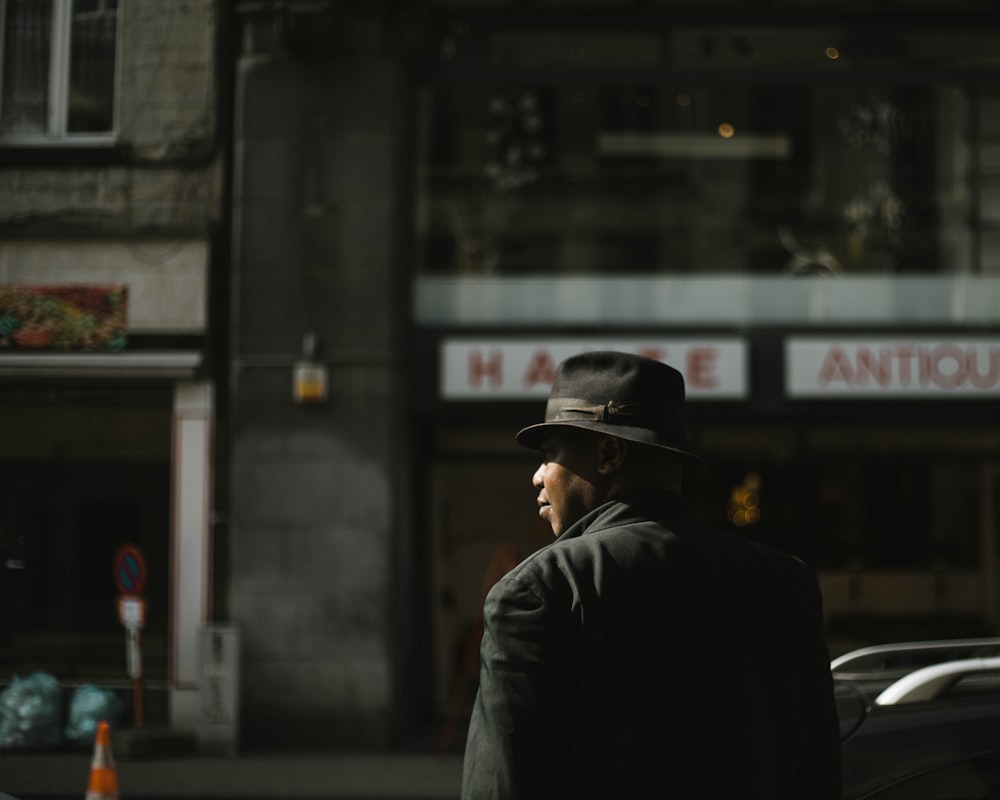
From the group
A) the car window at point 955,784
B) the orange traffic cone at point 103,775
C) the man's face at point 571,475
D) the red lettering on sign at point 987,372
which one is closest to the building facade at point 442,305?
the red lettering on sign at point 987,372

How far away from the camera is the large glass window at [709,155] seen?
12.2m

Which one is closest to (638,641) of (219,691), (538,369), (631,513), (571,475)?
(631,513)

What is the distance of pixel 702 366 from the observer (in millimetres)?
11797

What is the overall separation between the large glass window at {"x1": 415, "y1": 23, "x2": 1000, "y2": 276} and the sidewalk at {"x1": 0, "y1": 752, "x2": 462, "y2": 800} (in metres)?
4.32

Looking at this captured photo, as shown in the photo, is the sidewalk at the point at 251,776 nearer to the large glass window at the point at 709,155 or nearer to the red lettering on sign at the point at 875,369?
the large glass window at the point at 709,155

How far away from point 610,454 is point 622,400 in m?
0.10

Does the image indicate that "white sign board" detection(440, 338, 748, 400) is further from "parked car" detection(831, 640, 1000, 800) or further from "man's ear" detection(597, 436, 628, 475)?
"man's ear" detection(597, 436, 628, 475)

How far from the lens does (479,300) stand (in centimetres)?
1216

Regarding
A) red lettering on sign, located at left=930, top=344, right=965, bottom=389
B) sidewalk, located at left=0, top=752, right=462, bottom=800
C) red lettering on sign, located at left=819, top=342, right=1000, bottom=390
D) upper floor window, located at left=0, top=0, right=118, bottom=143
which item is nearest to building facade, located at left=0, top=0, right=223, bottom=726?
upper floor window, located at left=0, top=0, right=118, bottom=143

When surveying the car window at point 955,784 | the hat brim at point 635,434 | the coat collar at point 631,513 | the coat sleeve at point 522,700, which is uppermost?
the hat brim at point 635,434

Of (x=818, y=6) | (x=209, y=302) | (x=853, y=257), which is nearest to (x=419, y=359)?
(x=209, y=302)

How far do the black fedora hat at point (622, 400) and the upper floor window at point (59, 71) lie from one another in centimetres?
1086

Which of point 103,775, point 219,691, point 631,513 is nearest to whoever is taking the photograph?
point 631,513

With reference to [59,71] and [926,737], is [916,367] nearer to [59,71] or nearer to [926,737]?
[59,71]
